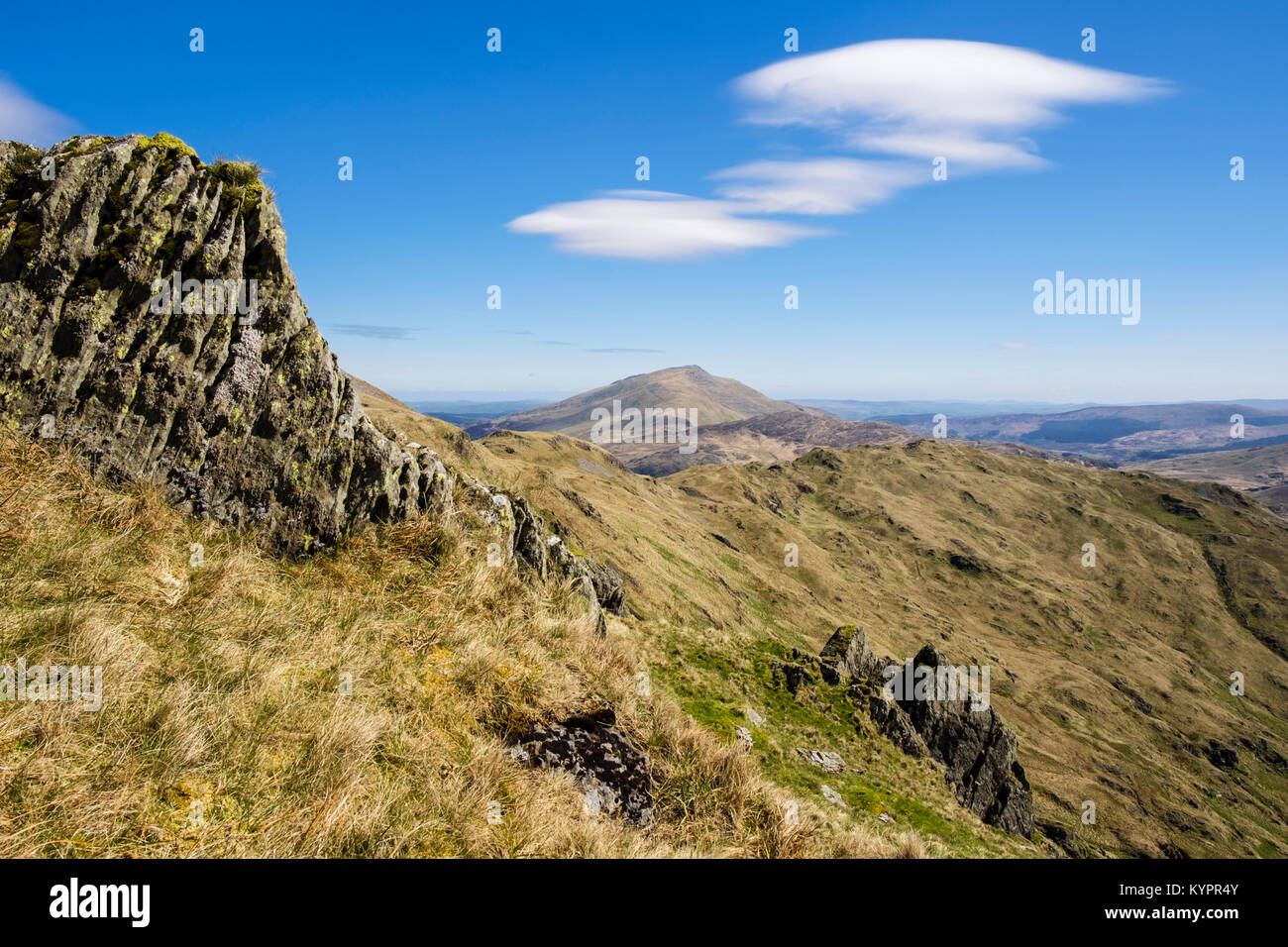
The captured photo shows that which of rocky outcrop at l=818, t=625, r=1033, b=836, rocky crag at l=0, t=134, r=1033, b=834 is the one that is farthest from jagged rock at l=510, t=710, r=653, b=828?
rocky outcrop at l=818, t=625, r=1033, b=836

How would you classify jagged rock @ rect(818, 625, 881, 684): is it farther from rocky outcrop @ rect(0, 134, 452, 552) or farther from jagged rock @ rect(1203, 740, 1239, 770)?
jagged rock @ rect(1203, 740, 1239, 770)

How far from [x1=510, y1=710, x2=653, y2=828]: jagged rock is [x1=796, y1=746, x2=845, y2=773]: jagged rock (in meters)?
Answer: 14.4

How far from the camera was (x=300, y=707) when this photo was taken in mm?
6098

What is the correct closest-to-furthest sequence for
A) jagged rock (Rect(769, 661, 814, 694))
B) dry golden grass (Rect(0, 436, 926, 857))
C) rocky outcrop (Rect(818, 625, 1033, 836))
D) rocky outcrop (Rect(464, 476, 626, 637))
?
dry golden grass (Rect(0, 436, 926, 857)) → rocky outcrop (Rect(464, 476, 626, 637)) → jagged rock (Rect(769, 661, 814, 694)) → rocky outcrop (Rect(818, 625, 1033, 836))

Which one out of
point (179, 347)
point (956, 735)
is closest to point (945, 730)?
point (956, 735)

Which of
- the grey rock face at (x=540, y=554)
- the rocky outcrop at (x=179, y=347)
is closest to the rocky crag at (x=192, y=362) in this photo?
the rocky outcrop at (x=179, y=347)

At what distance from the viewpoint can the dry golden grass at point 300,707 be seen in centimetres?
466

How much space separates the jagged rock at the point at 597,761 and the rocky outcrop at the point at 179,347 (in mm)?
5159

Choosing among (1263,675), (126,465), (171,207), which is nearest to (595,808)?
(126,465)

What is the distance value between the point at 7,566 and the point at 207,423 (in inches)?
144

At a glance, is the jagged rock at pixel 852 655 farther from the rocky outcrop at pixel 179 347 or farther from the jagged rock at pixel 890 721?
the rocky outcrop at pixel 179 347

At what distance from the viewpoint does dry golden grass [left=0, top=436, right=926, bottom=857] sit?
4.66m
